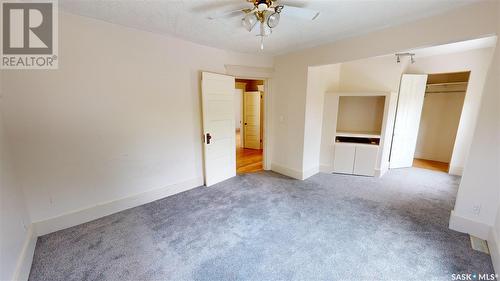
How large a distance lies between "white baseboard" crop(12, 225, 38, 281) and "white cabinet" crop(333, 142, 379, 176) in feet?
14.6

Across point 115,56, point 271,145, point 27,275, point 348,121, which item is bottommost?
point 27,275

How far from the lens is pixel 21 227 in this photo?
1757 millimetres

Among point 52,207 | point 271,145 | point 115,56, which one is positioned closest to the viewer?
point 52,207

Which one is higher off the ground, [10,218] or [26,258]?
[10,218]

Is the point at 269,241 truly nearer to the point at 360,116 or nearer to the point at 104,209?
the point at 104,209

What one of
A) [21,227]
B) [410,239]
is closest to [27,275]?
[21,227]

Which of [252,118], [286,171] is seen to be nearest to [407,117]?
[286,171]

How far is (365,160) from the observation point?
3.83 metres

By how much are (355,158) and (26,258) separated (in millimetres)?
4751

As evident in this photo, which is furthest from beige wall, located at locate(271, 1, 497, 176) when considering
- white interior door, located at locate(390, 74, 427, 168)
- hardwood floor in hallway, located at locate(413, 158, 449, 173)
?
hardwood floor in hallway, located at locate(413, 158, 449, 173)

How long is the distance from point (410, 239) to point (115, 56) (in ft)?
13.2

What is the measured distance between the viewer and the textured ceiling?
5.97 ft

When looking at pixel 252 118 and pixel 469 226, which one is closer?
pixel 469 226

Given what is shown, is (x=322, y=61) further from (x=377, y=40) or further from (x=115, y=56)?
(x=115, y=56)
